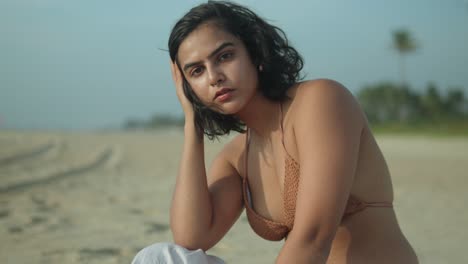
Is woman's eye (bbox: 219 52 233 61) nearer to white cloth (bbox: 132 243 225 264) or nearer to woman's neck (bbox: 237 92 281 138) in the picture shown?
woman's neck (bbox: 237 92 281 138)

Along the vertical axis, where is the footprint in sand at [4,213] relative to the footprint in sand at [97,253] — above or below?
below

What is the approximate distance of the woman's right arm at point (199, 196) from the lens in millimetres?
2576

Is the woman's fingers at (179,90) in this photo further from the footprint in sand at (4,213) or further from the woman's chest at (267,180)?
Result: the footprint in sand at (4,213)

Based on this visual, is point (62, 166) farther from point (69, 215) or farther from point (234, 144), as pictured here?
point (234, 144)

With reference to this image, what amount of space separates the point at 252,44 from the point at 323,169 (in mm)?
778

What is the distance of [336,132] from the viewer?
6.66ft

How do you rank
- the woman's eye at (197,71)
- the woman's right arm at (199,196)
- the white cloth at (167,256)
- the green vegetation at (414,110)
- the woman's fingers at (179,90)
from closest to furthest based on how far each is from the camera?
the white cloth at (167,256) → the woman's eye at (197,71) → the woman's right arm at (199,196) → the woman's fingers at (179,90) → the green vegetation at (414,110)

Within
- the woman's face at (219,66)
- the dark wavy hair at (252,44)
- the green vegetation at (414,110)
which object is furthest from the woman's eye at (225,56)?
the green vegetation at (414,110)

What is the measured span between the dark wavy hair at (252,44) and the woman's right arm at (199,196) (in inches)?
3.6

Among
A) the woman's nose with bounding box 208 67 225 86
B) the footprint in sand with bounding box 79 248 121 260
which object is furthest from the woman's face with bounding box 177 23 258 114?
the footprint in sand with bounding box 79 248 121 260

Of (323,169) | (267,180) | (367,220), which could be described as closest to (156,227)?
(267,180)

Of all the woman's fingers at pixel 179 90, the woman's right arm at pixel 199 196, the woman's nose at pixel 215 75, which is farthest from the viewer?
the woman's fingers at pixel 179 90

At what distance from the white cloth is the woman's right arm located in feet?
0.87

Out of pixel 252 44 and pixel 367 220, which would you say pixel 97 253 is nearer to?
pixel 252 44
